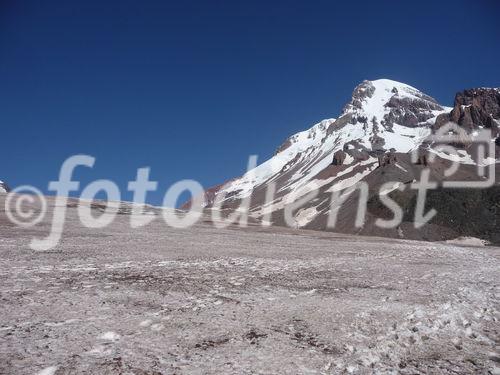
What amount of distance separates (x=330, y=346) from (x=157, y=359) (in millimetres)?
3770

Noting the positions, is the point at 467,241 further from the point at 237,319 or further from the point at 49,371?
the point at 49,371

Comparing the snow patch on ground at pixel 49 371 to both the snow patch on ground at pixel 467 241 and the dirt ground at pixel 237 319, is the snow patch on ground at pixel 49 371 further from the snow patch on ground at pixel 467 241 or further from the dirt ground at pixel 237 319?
the snow patch on ground at pixel 467 241

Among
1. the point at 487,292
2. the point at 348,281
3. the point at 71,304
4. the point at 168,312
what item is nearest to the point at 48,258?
the point at 71,304

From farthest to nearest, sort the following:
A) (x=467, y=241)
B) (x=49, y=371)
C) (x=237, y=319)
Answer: (x=467, y=241) < (x=237, y=319) < (x=49, y=371)

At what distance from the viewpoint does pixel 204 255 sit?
24.6 m

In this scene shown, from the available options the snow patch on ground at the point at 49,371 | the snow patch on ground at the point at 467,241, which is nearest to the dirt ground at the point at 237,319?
the snow patch on ground at the point at 49,371

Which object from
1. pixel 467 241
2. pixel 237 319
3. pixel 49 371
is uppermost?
pixel 467 241

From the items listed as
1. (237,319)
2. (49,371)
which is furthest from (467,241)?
(49,371)

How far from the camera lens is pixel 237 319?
11.2 m

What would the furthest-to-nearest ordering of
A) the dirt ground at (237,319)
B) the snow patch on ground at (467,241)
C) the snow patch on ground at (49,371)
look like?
the snow patch on ground at (467,241) → the dirt ground at (237,319) → the snow patch on ground at (49,371)

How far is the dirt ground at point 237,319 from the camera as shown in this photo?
8.38 metres

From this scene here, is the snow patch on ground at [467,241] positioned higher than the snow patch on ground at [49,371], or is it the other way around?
the snow patch on ground at [467,241]

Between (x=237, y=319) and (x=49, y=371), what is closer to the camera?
(x=49, y=371)

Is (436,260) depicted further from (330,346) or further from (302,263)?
(330,346)
